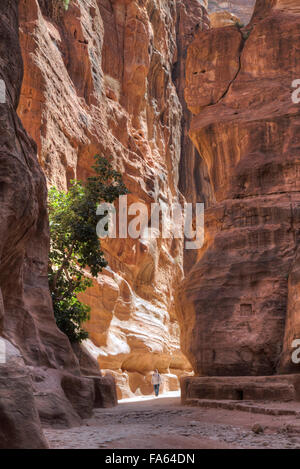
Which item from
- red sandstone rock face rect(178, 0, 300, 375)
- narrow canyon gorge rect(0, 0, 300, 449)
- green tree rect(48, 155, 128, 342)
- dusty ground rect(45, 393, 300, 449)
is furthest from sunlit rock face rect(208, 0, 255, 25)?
dusty ground rect(45, 393, 300, 449)

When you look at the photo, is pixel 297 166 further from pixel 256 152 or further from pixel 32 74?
pixel 32 74

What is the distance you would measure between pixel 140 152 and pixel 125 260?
8.38 metres

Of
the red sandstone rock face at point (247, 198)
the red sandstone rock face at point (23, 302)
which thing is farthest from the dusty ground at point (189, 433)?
the red sandstone rock face at point (247, 198)

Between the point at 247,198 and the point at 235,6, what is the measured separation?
83838mm

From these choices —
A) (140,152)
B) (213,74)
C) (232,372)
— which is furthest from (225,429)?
(140,152)

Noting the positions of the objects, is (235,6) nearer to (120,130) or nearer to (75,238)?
(120,130)

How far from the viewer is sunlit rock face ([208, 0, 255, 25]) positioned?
9048 centimetres

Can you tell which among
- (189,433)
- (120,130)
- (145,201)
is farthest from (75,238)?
(145,201)

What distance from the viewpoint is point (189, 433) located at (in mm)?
8680

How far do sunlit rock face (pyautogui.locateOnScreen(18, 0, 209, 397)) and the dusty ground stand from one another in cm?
1528

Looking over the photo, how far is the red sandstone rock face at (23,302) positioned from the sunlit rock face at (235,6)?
8756cm

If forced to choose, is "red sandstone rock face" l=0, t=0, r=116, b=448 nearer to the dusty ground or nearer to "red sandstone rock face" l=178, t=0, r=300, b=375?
the dusty ground

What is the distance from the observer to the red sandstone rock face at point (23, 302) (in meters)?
5.70

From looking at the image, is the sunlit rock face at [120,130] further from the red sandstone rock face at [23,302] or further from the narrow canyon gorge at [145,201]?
the red sandstone rock face at [23,302]
